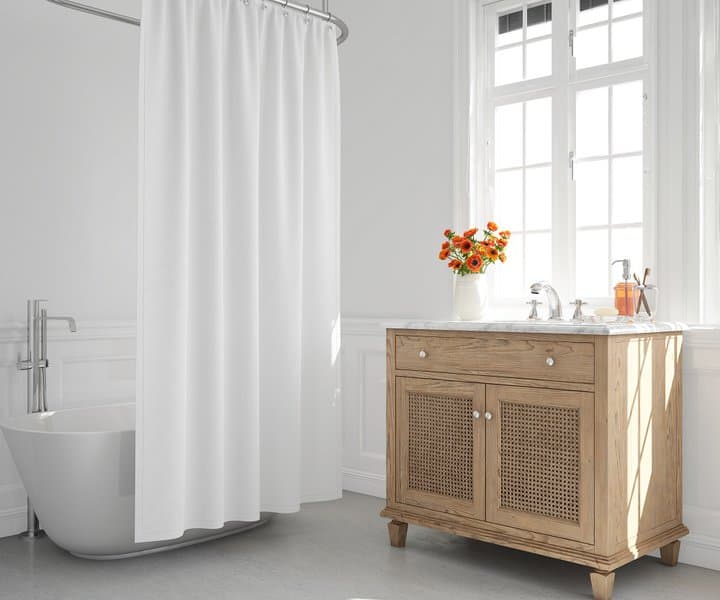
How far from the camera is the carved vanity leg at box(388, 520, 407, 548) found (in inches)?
125

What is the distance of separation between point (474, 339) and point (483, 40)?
1606mm

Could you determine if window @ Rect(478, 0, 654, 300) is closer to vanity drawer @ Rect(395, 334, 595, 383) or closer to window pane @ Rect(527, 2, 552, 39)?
window pane @ Rect(527, 2, 552, 39)

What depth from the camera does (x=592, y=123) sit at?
3.38m

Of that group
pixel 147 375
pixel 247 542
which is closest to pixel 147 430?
pixel 147 375

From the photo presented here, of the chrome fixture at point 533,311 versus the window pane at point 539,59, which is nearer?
the chrome fixture at point 533,311

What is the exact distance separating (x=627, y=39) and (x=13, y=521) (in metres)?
3.31

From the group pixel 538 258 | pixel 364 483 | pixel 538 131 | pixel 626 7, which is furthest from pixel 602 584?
pixel 626 7

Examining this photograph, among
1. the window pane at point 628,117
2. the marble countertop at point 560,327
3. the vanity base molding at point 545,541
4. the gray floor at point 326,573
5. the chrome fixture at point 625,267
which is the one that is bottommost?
the gray floor at point 326,573

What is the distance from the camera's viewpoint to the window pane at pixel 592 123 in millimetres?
3342

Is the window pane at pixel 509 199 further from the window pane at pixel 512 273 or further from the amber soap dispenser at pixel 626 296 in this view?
the amber soap dispenser at pixel 626 296

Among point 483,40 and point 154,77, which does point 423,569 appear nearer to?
point 154,77

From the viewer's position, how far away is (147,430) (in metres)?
2.70

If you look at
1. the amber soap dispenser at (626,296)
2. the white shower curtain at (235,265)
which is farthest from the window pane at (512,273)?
the white shower curtain at (235,265)

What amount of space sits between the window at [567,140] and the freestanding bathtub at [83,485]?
1867mm
